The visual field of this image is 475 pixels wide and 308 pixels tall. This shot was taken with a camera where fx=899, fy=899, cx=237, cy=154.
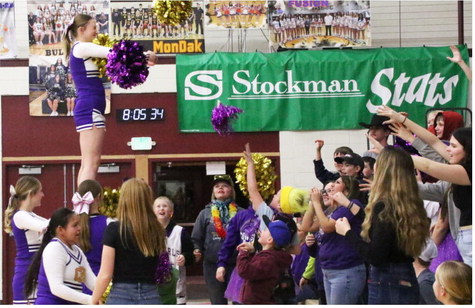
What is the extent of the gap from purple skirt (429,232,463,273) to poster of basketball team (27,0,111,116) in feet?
28.2

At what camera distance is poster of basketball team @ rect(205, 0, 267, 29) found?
43.0 feet

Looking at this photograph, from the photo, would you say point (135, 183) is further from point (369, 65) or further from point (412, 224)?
point (369, 65)

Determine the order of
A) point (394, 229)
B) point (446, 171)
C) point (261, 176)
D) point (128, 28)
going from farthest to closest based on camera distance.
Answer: point (128, 28) → point (261, 176) → point (394, 229) → point (446, 171)

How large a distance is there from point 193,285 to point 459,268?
9.57 meters

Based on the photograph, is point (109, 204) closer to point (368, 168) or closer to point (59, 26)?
point (368, 168)

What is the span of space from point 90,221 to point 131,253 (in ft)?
3.14

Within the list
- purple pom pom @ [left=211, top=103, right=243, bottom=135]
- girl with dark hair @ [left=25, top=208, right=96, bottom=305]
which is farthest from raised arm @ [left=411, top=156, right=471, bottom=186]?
purple pom pom @ [left=211, top=103, right=243, bottom=135]

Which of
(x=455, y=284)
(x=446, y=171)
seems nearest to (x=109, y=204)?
(x=446, y=171)

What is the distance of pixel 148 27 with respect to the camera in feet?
43.9

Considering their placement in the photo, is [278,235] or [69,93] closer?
[278,235]

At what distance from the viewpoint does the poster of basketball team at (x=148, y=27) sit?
1332 cm

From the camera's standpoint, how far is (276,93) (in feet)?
44.8

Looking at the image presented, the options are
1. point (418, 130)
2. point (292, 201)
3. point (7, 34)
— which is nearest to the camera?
point (418, 130)

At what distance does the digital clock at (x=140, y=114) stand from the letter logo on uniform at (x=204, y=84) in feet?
1.88
